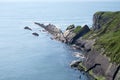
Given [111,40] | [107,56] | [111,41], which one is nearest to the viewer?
[107,56]

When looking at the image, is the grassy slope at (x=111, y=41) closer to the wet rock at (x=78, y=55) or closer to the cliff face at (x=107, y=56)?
the cliff face at (x=107, y=56)

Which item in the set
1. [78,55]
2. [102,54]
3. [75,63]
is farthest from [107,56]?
[78,55]

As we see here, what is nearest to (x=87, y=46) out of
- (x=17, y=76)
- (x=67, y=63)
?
(x=67, y=63)

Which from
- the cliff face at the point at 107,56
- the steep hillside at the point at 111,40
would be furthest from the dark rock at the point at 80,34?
the cliff face at the point at 107,56

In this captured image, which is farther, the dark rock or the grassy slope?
the dark rock

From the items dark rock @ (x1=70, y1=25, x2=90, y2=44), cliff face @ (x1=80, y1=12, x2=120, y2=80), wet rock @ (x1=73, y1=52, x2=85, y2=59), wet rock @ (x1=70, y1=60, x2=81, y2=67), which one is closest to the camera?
cliff face @ (x1=80, y1=12, x2=120, y2=80)

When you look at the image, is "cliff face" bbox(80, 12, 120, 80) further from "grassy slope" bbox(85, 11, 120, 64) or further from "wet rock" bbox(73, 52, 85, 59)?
"wet rock" bbox(73, 52, 85, 59)

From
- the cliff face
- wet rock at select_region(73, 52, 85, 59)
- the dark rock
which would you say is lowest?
the cliff face

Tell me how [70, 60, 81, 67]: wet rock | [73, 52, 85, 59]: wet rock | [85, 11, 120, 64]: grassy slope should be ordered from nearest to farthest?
1. [85, 11, 120, 64]: grassy slope
2. [70, 60, 81, 67]: wet rock
3. [73, 52, 85, 59]: wet rock

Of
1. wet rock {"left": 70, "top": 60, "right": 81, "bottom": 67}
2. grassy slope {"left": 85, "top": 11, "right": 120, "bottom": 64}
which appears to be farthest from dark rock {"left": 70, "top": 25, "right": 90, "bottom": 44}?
wet rock {"left": 70, "top": 60, "right": 81, "bottom": 67}

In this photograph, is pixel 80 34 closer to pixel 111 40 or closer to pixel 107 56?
pixel 111 40

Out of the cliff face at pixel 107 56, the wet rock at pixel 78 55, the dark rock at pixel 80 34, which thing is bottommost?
the cliff face at pixel 107 56

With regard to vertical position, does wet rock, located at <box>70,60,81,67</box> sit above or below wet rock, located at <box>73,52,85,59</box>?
below

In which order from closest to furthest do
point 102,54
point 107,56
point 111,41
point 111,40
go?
1. point 107,56
2. point 102,54
3. point 111,41
4. point 111,40
